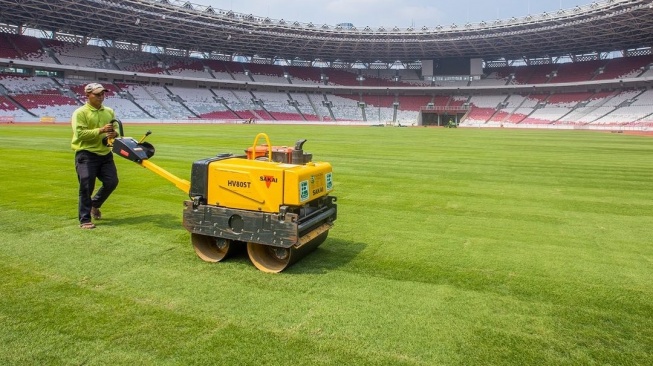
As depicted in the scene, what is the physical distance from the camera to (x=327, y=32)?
62531 mm

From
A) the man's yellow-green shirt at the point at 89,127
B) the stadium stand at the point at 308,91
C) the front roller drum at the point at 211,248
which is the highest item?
the stadium stand at the point at 308,91

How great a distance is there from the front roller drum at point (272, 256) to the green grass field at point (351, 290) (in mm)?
147

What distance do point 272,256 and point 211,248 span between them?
763 millimetres

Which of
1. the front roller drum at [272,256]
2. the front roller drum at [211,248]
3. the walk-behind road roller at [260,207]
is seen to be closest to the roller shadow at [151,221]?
the front roller drum at [211,248]

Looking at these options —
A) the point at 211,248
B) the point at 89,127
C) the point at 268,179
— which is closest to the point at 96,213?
the point at 89,127

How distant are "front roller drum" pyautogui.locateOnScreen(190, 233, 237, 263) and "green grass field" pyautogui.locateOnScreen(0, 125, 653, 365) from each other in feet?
0.41

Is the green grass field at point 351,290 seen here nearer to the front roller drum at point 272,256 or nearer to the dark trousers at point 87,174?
the front roller drum at point 272,256

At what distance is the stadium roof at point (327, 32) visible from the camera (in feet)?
155

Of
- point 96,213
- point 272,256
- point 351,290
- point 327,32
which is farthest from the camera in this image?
point 327,32

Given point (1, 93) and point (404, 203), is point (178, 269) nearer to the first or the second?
point (404, 203)

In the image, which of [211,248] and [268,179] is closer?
[268,179]

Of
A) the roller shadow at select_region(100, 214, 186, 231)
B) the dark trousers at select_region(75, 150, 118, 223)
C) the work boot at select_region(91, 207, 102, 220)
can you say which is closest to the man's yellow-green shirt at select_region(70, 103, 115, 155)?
the dark trousers at select_region(75, 150, 118, 223)

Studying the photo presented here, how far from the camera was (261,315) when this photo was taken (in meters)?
3.55

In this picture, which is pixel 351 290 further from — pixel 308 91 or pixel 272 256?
pixel 308 91
